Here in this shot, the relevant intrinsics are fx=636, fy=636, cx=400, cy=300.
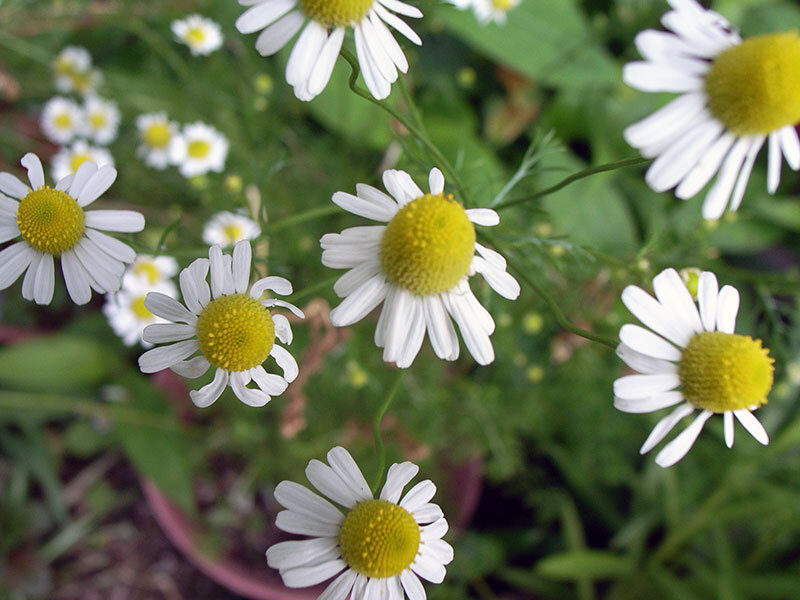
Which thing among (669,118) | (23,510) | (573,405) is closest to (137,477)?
(23,510)

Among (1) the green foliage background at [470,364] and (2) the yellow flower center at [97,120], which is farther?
(2) the yellow flower center at [97,120]

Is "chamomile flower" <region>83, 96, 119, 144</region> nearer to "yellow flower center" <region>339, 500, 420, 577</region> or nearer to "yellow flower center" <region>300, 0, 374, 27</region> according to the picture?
"yellow flower center" <region>300, 0, 374, 27</region>

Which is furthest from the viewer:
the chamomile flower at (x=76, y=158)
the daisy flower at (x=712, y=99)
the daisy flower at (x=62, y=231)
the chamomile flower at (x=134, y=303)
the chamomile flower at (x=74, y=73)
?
the chamomile flower at (x=74, y=73)

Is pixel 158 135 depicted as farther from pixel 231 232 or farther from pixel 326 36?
pixel 326 36

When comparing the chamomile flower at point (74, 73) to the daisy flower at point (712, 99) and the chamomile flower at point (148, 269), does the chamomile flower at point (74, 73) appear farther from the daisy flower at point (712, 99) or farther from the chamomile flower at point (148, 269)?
the daisy flower at point (712, 99)

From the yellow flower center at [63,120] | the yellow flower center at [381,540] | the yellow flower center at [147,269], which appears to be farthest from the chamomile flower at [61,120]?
the yellow flower center at [381,540]

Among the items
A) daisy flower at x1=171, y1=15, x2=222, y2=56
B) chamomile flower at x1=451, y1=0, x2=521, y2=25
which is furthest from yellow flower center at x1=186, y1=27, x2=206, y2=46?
chamomile flower at x1=451, y1=0, x2=521, y2=25

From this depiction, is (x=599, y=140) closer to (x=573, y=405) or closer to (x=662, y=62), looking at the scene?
(x=573, y=405)
